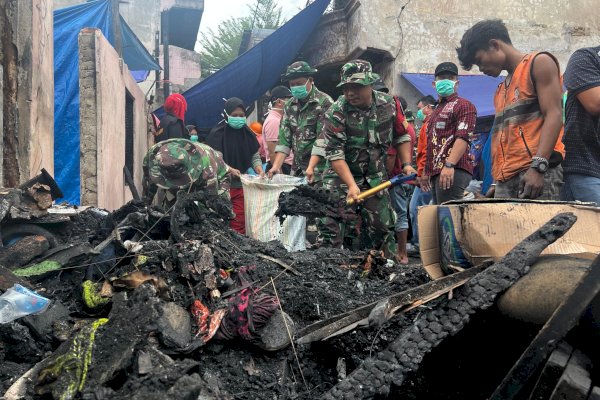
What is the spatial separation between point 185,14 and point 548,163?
67.4 ft

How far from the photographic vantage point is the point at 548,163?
298cm

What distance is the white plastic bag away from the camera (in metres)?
5.65

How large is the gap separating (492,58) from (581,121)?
0.62 metres

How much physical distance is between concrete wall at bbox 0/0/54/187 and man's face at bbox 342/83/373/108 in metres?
2.88

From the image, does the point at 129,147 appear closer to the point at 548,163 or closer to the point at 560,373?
the point at 548,163

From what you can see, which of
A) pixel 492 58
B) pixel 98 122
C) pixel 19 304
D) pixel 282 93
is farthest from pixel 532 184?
pixel 98 122

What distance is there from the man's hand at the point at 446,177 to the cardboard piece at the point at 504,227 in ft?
7.01

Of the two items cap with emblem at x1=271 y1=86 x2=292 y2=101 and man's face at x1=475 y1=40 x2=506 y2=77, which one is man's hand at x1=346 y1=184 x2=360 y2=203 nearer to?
man's face at x1=475 y1=40 x2=506 y2=77

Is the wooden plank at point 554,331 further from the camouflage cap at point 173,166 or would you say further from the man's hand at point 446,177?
the camouflage cap at point 173,166

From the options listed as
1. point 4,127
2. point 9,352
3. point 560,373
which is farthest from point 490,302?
point 4,127

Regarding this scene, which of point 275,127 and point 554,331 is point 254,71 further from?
point 554,331

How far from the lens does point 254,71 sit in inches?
406

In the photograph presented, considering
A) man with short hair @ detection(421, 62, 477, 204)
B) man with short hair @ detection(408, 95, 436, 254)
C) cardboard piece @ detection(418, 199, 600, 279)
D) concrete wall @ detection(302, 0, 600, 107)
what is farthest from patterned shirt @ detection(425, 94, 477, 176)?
concrete wall @ detection(302, 0, 600, 107)

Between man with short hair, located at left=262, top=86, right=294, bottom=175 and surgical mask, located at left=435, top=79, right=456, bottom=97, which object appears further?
man with short hair, located at left=262, top=86, right=294, bottom=175
